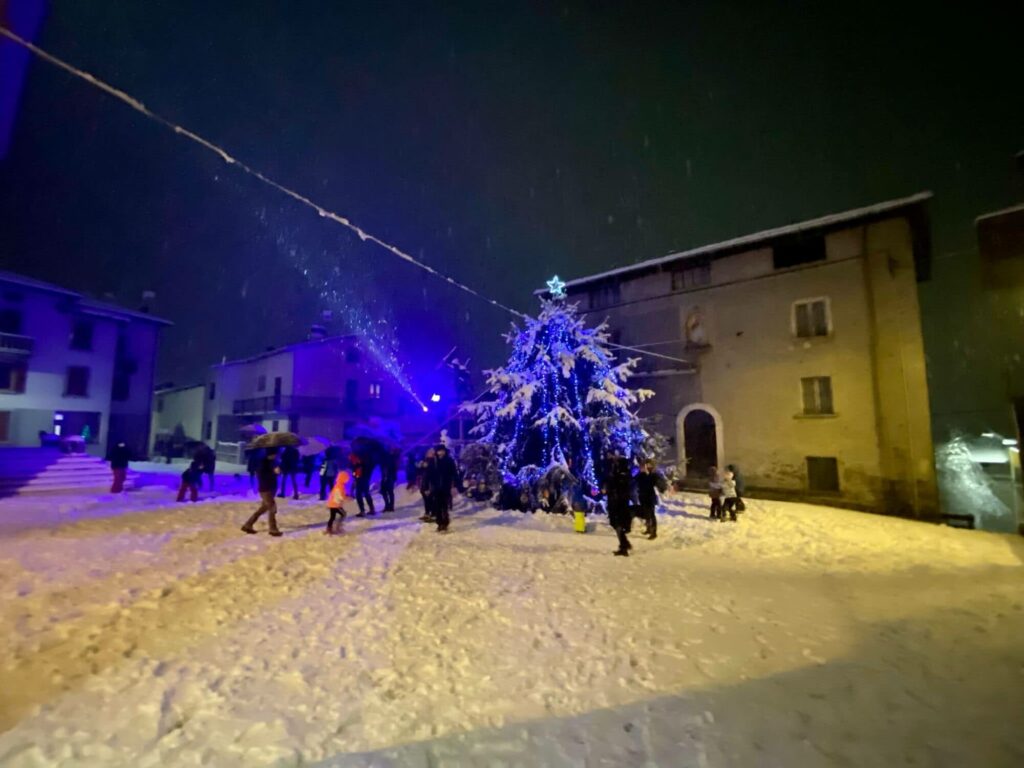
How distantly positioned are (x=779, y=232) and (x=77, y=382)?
3649 cm

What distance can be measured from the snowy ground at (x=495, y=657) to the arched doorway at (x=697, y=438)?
11.6m

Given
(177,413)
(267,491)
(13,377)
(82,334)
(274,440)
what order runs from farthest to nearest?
1. (177,413)
2. (82,334)
3. (13,377)
4. (274,440)
5. (267,491)

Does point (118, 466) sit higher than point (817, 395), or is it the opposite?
point (817, 395)

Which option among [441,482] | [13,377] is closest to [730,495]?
[441,482]

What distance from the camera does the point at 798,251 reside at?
19.2 m

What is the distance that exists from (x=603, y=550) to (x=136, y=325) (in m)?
33.5

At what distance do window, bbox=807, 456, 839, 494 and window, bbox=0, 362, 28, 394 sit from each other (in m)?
37.5

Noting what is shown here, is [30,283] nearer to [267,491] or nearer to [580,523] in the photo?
[267,491]

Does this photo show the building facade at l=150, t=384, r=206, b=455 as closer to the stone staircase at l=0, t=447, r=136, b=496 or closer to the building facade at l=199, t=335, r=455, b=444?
the building facade at l=199, t=335, r=455, b=444

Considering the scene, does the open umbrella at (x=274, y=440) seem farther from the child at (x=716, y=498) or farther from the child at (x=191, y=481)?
the child at (x=716, y=498)

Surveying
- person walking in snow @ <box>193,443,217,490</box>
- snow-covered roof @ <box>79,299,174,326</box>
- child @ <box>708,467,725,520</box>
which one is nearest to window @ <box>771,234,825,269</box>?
child @ <box>708,467,725,520</box>

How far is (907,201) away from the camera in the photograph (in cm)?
1648

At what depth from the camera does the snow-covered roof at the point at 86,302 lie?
24.6 metres

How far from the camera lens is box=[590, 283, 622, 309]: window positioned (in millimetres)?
23734
